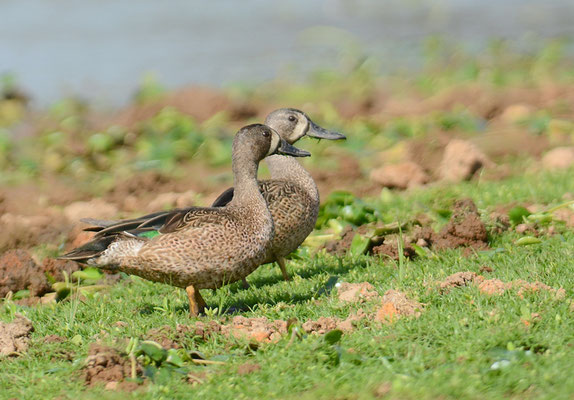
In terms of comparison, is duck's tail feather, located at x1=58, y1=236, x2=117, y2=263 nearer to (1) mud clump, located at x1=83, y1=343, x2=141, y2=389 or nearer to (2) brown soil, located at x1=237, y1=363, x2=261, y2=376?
(1) mud clump, located at x1=83, y1=343, x2=141, y2=389

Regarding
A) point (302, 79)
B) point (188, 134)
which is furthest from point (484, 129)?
point (302, 79)

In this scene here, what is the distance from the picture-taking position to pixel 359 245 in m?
7.21

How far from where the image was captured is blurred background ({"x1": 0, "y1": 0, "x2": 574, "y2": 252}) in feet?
32.9

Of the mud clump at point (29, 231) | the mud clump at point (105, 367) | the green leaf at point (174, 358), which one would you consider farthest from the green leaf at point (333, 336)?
the mud clump at point (29, 231)

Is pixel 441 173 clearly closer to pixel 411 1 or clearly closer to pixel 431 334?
pixel 431 334

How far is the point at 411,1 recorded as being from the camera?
2289 centimetres

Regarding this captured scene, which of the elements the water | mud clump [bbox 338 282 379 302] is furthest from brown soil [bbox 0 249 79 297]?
the water

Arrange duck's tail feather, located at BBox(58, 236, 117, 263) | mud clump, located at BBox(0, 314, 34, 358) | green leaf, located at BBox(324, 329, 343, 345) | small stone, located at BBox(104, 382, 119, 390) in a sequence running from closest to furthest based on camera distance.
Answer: small stone, located at BBox(104, 382, 119, 390) → green leaf, located at BBox(324, 329, 343, 345) → mud clump, located at BBox(0, 314, 34, 358) → duck's tail feather, located at BBox(58, 236, 117, 263)

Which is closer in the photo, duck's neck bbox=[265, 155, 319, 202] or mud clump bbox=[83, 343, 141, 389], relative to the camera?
mud clump bbox=[83, 343, 141, 389]

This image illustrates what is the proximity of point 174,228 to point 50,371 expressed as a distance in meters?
1.34

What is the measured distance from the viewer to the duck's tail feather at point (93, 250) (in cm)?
599

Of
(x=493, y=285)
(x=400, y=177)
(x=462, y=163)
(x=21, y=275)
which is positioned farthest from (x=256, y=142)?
(x=462, y=163)

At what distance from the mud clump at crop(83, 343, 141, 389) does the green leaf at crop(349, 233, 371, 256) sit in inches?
103

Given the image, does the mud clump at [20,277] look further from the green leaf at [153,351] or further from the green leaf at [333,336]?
the green leaf at [333,336]
